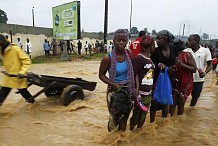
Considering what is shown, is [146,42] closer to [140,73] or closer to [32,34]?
[140,73]

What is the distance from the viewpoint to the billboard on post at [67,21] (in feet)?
59.7

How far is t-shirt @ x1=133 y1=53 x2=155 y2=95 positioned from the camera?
354cm

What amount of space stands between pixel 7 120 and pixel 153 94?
111 inches

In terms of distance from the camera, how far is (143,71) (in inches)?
141

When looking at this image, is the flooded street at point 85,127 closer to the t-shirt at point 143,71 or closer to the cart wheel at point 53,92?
the cart wheel at point 53,92

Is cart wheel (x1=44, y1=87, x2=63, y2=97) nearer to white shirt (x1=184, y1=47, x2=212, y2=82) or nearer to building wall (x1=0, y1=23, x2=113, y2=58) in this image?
white shirt (x1=184, y1=47, x2=212, y2=82)

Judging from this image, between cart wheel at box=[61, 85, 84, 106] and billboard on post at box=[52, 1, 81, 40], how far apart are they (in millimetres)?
12513

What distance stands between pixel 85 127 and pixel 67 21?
15.6 metres

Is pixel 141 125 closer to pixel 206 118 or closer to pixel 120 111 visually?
pixel 120 111

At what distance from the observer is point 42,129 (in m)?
4.50

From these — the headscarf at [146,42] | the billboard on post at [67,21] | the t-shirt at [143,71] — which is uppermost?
the billboard on post at [67,21]

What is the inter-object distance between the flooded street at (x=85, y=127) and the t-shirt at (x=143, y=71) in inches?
28.2

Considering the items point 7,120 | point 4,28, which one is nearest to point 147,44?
point 7,120

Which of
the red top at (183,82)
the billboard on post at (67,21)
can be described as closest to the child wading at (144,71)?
the red top at (183,82)
